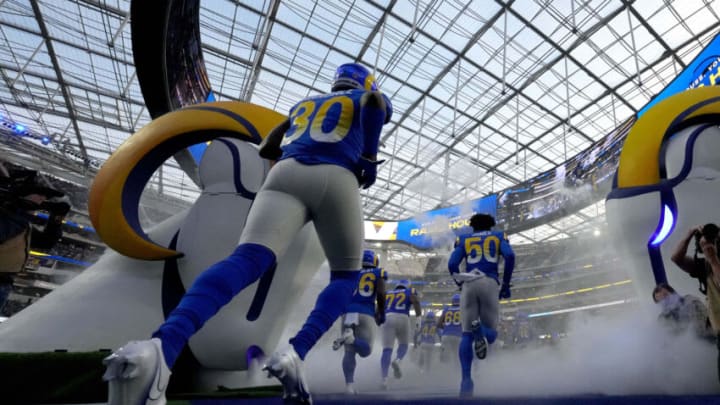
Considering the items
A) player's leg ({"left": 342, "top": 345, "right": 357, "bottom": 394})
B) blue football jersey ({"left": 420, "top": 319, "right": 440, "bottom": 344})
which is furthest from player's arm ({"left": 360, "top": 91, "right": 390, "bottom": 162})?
blue football jersey ({"left": 420, "top": 319, "right": 440, "bottom": 344})

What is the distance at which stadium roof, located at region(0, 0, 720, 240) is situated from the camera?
44.7 ft

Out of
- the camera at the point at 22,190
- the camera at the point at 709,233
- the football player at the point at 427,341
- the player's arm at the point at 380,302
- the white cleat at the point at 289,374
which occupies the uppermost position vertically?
the camera at the point at 709,233

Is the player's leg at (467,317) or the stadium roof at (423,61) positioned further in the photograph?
the stadium roof at (423,61)

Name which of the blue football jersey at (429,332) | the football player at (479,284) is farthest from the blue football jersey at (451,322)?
the football player at (479,284)

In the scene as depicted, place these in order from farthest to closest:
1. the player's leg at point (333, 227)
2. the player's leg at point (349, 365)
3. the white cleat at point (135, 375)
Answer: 1. the player's leg at point (349, 365)
2. the player's leg at point (333, 227)
3. the white cleat at point (135, 375)

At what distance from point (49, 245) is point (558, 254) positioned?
2860cm

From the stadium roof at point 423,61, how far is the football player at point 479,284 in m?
9.93

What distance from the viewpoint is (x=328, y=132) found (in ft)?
5.70

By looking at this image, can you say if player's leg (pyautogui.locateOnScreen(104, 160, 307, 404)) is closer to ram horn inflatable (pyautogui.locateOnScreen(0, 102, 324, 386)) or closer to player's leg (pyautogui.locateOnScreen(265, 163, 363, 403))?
player's leg (pyautogui.locateOnScreen(265, 163, 363, 403))

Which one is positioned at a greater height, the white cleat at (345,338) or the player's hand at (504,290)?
the player's hand at (504,290)

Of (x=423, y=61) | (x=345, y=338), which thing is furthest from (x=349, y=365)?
(x=423, y=61)

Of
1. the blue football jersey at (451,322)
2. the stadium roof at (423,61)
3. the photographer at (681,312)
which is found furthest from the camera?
the stadium roof at (423,61)

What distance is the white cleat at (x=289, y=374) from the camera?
1.21m

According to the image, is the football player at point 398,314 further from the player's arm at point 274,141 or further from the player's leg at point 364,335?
the player's arm at point 274,141
